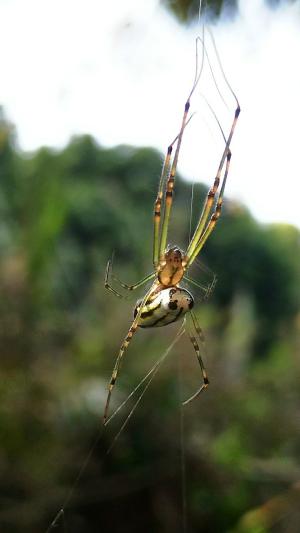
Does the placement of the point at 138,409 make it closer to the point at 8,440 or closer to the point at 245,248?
the point at 8,440

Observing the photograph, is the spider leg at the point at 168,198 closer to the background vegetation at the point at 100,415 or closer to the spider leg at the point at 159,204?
the spider leg at the point at 159,204

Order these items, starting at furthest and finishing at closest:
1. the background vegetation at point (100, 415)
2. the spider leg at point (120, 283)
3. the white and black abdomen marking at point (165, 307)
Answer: the background vegetation at point (100, 415) < the spider leg at point (120, 283) < the white and black abdomen marking at point (165, 307)

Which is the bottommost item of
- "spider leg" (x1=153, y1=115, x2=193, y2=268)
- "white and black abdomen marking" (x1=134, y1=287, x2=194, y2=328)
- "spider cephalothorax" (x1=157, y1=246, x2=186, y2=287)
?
"white and black abdomen marking" (x1=134, y1=287, x2=194, y2=328)

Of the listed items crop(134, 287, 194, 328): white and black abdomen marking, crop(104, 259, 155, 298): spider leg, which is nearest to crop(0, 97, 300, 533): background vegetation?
crop(104, 259, 155, 298): spider leg

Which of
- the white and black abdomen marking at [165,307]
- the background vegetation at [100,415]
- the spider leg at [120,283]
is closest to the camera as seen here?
the white and black abdomen marking at [165,307]

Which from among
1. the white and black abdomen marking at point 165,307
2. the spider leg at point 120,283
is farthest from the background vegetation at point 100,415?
the white and black abdomen marking at point 165,307

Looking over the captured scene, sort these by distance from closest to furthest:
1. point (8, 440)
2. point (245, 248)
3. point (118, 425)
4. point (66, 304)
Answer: point (8, 440)
point (118, 425)
point (66, 304)
point (245, 248)

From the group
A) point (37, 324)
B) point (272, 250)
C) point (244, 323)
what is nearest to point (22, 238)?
point (37, 324)

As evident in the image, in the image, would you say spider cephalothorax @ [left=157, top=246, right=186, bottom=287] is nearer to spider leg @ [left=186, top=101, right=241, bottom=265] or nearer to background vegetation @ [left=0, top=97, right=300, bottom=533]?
Result: spider leg @ [left=186, top=101, right=241, bottom=265]
